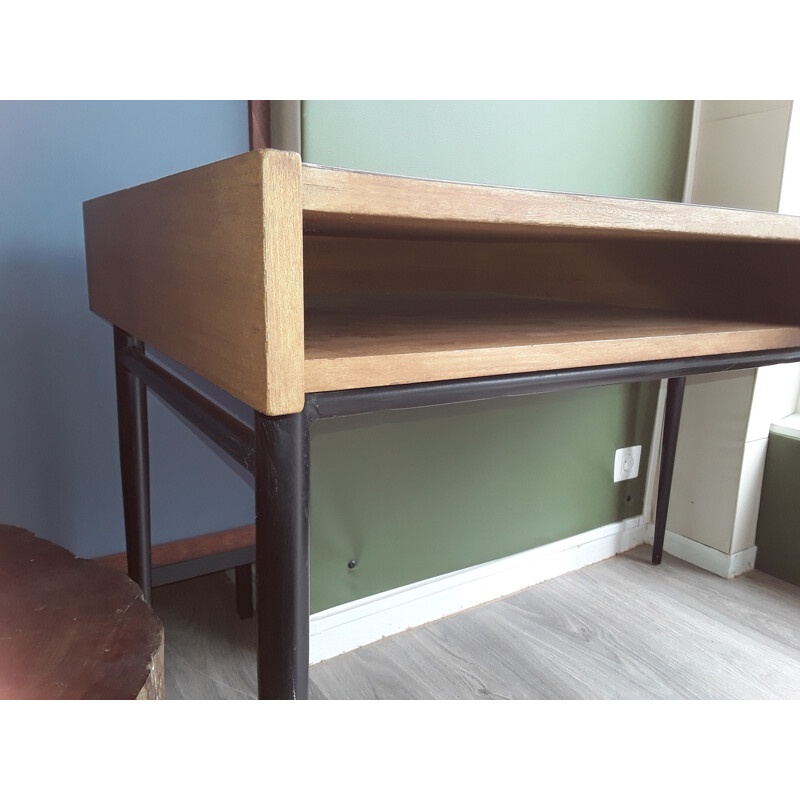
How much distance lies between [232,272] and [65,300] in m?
0.72

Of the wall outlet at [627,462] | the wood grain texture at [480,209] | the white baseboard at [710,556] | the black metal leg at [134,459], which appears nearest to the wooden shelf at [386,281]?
the wood grain texture at [480,209]

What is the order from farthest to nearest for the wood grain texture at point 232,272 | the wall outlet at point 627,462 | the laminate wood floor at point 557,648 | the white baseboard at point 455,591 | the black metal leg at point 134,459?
the wall outlet at point 627,462 < the white baseboard at point 455,591 < the laminate wood floor at point 557,648 < the black metal leg at point 134,459 < the wood grain texture at point 232,272

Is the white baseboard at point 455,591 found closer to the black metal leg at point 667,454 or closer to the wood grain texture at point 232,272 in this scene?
the black metal leg at point 667,454

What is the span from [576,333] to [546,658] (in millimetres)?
756

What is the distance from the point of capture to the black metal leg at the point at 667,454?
1.46 m

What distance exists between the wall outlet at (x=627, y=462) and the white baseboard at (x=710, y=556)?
0.20 meters

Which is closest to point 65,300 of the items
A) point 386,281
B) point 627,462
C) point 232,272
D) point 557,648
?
point 386,281

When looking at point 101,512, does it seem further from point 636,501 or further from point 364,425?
point 636,501

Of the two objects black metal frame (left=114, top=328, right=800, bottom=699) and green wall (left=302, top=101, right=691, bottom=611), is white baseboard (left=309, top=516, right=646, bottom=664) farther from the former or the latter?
black metal frame (left=114, top=328, right=800, bottom=699)

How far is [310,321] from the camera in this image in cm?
70
